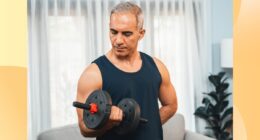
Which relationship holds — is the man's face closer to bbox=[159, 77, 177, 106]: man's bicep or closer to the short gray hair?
the short gray hair

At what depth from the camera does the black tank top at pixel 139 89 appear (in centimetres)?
88

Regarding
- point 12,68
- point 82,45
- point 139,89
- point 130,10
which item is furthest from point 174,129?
point 12,68

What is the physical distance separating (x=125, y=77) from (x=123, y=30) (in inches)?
5.0

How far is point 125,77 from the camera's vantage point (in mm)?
886

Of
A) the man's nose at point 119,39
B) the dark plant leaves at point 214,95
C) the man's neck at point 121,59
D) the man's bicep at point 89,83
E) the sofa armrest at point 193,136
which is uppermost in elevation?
the man's nose at point 119,39

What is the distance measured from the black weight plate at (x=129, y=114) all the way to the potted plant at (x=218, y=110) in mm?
2094

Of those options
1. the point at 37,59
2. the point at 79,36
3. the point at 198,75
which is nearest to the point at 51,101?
the point at 37,59

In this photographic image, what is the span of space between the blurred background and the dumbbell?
1.95 metres

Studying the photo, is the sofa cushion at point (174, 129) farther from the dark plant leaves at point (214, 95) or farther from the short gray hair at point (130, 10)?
the short gray hair at point (130, 10)

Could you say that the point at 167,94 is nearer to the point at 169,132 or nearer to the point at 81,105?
the point at 81,105

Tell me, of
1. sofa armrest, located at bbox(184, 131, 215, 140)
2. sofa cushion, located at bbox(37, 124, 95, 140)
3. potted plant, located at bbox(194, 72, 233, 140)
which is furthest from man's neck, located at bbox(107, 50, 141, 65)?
potted plant, located at bbox(194, 72, 233, 140)

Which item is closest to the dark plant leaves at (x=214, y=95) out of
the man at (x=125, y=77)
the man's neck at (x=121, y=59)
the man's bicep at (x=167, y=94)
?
the man's bicep at (x=167, y=94)

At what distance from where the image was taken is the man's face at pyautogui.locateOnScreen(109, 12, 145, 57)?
0.82 metres

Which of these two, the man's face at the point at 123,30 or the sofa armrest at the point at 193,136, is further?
the sofa armrest at the point at 193,136
